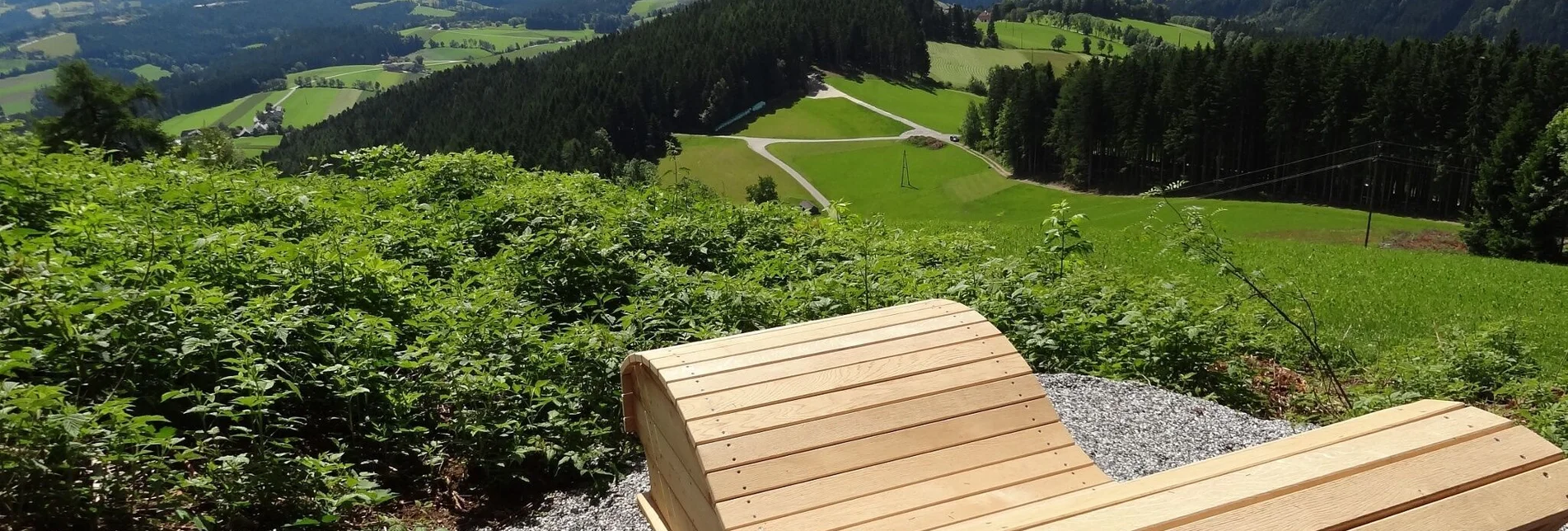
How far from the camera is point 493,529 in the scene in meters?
5.29

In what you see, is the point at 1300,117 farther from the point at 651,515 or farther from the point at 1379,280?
the point at 651,515

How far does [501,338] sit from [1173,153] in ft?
219

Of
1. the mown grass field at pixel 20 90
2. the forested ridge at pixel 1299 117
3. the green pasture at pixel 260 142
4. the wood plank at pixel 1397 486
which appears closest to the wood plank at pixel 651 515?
the wood plank at pixel 1397 486

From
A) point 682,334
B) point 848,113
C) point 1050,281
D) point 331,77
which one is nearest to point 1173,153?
point 848,113

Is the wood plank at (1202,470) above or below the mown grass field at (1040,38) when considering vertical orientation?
below

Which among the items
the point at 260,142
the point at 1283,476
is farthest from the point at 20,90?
the point at 1283,476

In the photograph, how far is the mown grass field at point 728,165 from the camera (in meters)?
72.9

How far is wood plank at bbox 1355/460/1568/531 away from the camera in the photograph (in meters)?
2.85

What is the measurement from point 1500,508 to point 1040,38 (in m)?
153

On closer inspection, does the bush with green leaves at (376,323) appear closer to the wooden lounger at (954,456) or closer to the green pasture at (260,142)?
the wooden lounger at (954,456)

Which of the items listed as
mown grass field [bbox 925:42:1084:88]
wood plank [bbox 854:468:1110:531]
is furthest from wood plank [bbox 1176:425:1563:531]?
mown grass field [bbox 925:42:1084:88]

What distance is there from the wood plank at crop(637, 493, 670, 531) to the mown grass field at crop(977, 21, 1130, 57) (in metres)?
137

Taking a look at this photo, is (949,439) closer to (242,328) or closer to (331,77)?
(242,328)

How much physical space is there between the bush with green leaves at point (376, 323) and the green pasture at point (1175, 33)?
15573 centimetres
